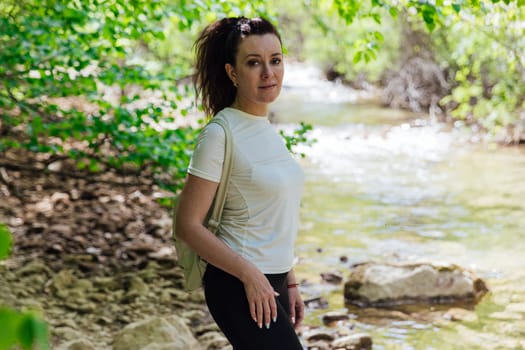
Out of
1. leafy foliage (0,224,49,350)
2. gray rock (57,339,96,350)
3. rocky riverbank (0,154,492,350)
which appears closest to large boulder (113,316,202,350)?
rocky riverbank (0,154,492,350)

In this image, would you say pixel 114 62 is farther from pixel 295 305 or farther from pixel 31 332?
pixel 31 332

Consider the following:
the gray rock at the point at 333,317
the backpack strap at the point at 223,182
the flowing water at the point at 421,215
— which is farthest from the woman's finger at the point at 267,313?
the gray rock at the point at 333,317

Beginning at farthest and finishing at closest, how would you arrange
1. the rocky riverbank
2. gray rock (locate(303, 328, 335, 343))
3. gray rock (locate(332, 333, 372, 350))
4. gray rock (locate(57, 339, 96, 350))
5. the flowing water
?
the flowing water
gray rock (locate(303, 328, 335, 343))
gray rock (locate(332, 333, 372, 350))
the rocky riverbank
gray rock (locate(57, 339, 96, 350))

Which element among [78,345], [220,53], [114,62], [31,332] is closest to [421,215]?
[114,62]

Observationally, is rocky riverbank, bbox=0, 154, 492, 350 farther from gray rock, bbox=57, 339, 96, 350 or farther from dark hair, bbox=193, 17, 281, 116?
dark hair, bbox=193, 17, 281, 116

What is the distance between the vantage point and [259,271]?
7.39 feet

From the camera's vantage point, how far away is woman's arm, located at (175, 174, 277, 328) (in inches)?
87.9

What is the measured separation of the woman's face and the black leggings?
63 cm

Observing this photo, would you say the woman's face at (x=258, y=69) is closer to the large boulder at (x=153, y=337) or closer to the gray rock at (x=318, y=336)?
the large boulder at (x=153, y=337)

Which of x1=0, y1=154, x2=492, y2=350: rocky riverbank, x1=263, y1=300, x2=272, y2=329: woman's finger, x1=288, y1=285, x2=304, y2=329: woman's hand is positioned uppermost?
x1=263, y1=300, x2=272, y2=329: woman's finger

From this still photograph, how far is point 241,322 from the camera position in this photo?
2.31m

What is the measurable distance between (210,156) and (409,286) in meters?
4.01

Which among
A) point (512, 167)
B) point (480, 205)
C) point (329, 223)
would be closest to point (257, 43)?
point (329, 223)

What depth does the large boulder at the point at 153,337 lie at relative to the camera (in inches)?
159
